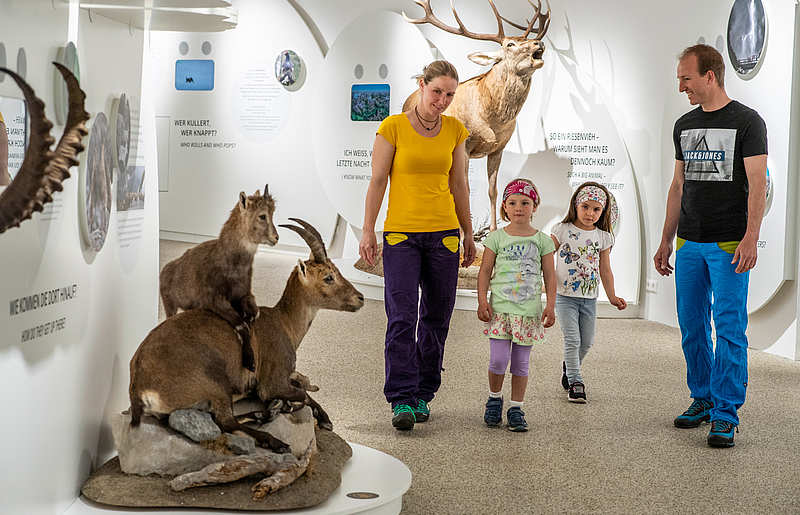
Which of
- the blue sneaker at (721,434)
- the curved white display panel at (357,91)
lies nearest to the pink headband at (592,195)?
the blue sneaker at (721,434)

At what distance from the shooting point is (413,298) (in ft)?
13.0

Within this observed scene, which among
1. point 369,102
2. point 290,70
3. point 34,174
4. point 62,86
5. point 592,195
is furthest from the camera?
point 290,70

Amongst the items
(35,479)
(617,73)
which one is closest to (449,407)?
(35,479)

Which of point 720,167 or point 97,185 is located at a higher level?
point 720,167

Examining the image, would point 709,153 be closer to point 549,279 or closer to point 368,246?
point 549,279

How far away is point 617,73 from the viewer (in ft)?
26.4

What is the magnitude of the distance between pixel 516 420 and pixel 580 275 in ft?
3.42

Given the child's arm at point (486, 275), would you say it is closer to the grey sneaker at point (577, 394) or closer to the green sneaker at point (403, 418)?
the green sneaker at point (403, 418)

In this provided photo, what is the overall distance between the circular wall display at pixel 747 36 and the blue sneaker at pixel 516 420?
389 cm

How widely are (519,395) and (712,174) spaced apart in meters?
1.37

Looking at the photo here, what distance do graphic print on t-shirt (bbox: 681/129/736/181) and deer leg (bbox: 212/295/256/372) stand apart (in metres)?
2.27

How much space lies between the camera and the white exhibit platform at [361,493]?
2543 mm

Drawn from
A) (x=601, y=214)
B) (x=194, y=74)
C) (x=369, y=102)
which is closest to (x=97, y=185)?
(x=601, y=214)

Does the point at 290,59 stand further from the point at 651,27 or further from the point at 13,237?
the point at 13,237
